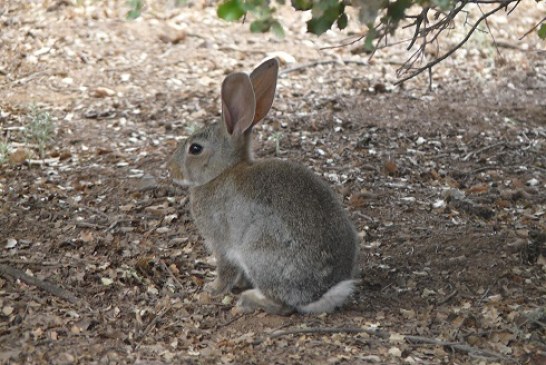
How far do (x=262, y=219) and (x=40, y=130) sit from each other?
11.8ft

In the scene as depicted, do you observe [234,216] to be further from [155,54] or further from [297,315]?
[155,54]

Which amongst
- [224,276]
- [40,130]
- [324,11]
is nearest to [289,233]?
[224,276]

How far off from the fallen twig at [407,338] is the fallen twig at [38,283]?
140 cm

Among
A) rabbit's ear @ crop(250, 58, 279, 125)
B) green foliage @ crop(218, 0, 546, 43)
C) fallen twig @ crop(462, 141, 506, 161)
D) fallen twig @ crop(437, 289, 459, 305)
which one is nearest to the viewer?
green foliage @ crop(218, 0, 546, 43)

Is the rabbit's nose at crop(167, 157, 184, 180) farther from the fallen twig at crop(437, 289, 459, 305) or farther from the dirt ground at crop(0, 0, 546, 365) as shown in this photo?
the fallen twig at crop(437, 289, 459, 305)

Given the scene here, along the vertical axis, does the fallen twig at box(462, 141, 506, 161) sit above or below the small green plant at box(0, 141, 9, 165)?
above

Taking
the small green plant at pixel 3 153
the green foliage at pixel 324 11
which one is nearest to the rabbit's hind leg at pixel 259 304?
the green foliage at pixel 324 11

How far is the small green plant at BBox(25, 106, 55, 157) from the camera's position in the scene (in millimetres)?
8516

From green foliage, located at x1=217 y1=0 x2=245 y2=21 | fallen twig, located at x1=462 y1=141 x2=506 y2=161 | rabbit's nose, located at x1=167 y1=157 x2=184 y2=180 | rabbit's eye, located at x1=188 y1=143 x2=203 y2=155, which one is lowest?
fallen twig, located at x1=462 y1=141 x2=506 y2=161

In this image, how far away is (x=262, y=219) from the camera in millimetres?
5887

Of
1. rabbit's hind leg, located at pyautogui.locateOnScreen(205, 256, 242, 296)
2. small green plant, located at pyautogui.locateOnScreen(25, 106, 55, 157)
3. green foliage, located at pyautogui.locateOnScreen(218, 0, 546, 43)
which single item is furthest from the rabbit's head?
small green plant, located at pyautogui.locateOnScreen(25, 106, 55, 157)

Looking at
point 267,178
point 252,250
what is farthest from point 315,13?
point 252,250

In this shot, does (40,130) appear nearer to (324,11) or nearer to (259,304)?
(259,304)

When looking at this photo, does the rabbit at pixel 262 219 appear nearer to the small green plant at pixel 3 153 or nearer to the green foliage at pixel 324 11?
the green foliage at pixel 324 11
